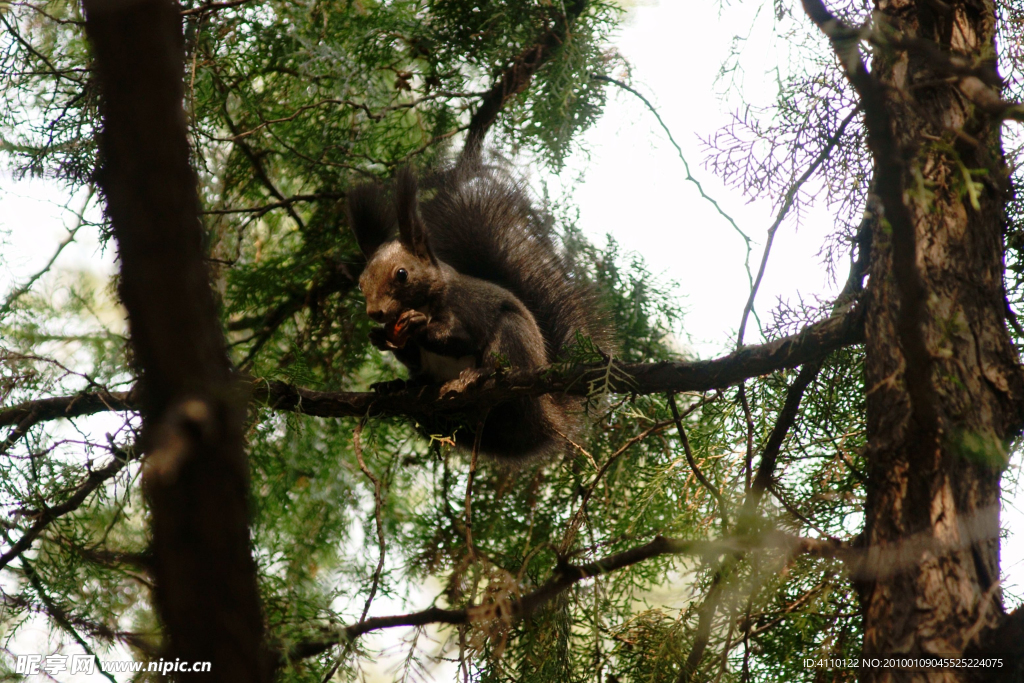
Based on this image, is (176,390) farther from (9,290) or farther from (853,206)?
(9,290)

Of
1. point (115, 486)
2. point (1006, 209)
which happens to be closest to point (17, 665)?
point (115, 486)

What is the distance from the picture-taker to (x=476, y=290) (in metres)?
2.42

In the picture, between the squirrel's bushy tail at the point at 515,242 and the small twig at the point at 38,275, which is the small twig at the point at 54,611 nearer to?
the small twig at the point at 38,275

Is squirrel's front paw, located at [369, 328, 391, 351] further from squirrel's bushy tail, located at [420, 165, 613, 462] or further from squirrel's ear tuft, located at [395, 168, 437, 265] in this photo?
squirrel's bushy tail, located at [420, 165, 613, 462]

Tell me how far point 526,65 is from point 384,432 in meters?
1.42

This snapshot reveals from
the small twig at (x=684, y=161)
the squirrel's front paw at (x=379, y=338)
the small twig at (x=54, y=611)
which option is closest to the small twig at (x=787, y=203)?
the small twig at (x=684, y=161)

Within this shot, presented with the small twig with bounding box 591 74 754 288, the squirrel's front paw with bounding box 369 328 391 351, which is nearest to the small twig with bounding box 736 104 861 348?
the small twig with bounding box 591 74 754 288

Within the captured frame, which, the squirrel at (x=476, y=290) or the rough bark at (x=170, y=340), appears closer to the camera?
the rough bark at (x=170, y=340)

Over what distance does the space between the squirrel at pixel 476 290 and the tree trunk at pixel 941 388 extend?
43.7 inches

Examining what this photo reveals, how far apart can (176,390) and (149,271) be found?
106 mm

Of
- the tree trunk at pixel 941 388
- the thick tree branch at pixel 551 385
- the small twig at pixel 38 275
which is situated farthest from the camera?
the small twig at pixel 38 275

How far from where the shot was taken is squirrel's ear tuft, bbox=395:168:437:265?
229 centimetres

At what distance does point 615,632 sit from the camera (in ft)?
5.94

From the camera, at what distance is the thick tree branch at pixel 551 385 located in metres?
1.36
